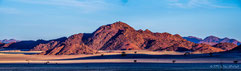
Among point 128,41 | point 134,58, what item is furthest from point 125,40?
point 134,58

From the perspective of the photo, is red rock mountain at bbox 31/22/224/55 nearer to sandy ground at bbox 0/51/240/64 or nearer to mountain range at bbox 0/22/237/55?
mountain range at bbox 0/22/237/55

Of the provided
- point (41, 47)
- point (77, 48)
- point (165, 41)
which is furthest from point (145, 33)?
point (77, 48)

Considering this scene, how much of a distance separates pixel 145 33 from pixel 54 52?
55.3 m

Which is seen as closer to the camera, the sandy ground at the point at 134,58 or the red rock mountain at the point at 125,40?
the sandy ground at the point at 134,58

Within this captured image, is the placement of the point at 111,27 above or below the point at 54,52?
above

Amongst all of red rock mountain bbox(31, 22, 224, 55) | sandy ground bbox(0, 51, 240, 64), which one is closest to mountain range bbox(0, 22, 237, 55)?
red rock mountain bbox(31, 22, 224, 55)

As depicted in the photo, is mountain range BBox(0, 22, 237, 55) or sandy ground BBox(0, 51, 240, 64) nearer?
sandy ground BBox(0, 51, 240, 64)

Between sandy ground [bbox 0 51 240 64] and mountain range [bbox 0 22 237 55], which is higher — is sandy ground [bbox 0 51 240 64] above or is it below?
below

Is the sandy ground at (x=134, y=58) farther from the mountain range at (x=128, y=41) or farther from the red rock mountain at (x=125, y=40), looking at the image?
the mountain range at (x=128, y=41)

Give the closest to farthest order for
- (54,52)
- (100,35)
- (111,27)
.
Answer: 1. (54,52)
2. (100,35)
3. (111,27)

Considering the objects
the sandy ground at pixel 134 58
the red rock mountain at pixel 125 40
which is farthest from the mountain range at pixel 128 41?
the sandy ground at pixel 134 58

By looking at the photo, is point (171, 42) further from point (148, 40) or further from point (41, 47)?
point (41, 47)

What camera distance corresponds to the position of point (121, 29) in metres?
114

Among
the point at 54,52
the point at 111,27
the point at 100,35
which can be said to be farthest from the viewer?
the point at 111,27
